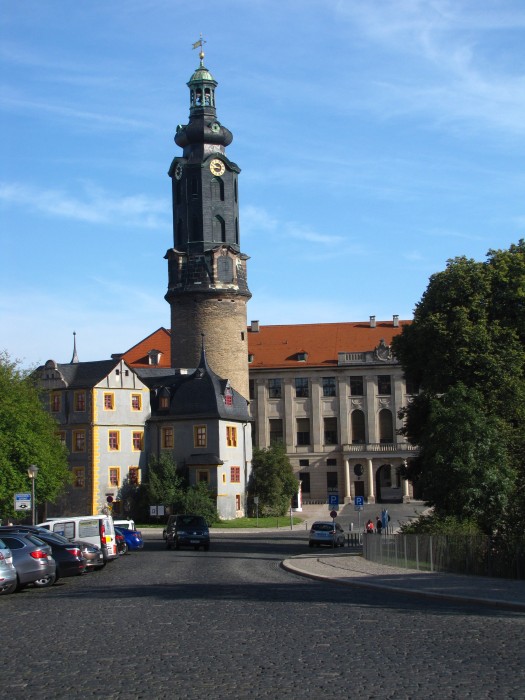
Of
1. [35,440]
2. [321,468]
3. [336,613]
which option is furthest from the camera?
[321,468]

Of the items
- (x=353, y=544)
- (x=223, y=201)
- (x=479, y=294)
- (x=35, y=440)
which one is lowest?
(x=353, y=544)

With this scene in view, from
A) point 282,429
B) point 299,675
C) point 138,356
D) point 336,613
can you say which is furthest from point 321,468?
point 299,675

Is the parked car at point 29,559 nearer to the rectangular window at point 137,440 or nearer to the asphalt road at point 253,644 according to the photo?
the asphalt road at point 253,644

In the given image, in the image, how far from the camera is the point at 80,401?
7981 centimetres

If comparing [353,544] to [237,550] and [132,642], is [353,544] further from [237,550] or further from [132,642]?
[132,642]

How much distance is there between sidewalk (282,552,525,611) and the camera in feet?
72.5

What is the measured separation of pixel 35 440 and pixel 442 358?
23780 mm

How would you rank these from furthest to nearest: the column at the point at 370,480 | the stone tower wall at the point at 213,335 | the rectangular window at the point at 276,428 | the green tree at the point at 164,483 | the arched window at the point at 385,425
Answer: the rectangular window at the point at 276,428
the arched window at the point at 385,425
the column at the point at 370,480
the stone tower wall at the point at 213,335
the green tree at the point at 164,483

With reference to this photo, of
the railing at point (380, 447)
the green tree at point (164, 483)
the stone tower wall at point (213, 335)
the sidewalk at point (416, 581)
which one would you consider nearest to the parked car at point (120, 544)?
the sidewalk at point (416, 581)

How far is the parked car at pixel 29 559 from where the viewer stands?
25.7 m

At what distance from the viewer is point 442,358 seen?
166 feet

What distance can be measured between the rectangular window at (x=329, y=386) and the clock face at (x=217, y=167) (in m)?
23.2

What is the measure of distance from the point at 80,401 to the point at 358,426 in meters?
33.3

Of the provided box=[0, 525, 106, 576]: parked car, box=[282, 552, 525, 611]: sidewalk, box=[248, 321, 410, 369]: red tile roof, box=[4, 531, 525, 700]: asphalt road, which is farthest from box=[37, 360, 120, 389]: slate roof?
box=[4, 531, 525, 700]: asphalt road
